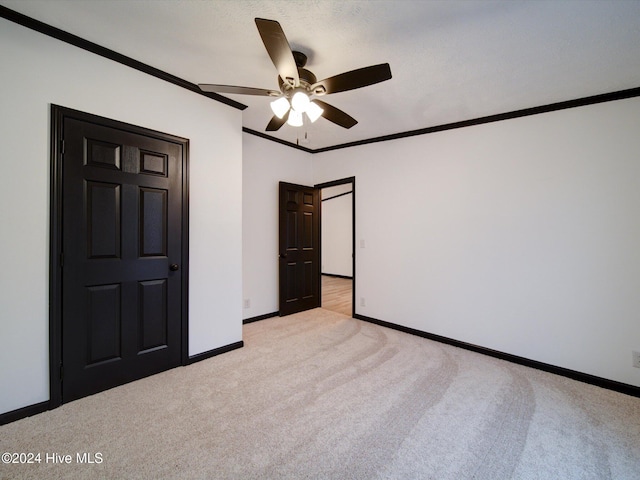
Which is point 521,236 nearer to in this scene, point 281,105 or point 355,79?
point 355,79

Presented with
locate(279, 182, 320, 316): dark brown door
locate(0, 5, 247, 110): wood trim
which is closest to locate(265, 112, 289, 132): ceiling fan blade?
locate(0, 5, 247, 110): wood trim

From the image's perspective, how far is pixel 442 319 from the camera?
353 centimetres

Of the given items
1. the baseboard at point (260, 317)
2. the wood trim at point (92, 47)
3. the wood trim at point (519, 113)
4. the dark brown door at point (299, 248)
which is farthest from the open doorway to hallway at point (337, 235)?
the wood trim at point (92, 47)

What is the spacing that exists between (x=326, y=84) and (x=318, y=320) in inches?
127

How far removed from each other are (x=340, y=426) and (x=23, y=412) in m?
2.17

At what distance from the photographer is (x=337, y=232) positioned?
29.2 feet

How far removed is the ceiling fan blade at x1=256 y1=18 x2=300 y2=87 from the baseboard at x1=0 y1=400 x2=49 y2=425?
9.39 ft

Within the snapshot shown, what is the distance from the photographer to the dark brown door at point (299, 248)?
4.43 metres

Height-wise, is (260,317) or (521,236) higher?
(521,236)

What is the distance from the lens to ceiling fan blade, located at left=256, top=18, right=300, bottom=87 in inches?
59.9

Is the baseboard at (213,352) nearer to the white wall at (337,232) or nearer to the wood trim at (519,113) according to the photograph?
the wood trim at (519,113)

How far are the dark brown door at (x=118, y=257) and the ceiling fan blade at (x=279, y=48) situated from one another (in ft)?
4.53

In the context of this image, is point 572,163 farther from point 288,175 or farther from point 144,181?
point 144,181

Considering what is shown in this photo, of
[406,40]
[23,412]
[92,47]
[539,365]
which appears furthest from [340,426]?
[92,47]
